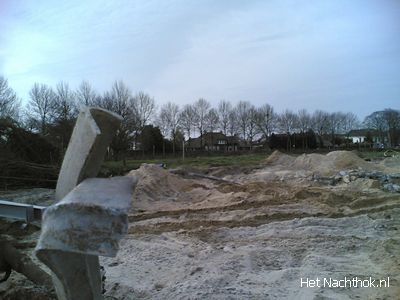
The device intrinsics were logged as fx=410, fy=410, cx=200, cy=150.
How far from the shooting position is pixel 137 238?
9.88 meters

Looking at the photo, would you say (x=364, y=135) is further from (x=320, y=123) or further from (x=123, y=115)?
(x=123, y=115)

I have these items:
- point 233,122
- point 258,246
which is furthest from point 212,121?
point 258,246

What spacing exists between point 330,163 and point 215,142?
45.4m

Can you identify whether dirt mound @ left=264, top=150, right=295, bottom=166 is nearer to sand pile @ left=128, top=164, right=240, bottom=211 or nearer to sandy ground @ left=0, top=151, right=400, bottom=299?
sand pile @ left=128, top=164, right=240, bottom=211

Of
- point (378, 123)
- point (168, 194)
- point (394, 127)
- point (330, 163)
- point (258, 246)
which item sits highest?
point (378, 123)

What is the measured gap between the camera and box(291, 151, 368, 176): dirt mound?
96.7ft

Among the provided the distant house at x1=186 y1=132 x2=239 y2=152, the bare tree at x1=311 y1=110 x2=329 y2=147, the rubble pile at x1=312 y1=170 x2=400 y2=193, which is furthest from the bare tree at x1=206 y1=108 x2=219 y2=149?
the rubble pile at x1=312 y1=170 x2=400 y2=193

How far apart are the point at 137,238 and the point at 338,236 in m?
4.72

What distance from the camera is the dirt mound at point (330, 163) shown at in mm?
29484

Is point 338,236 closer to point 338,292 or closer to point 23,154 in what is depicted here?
point 338,292

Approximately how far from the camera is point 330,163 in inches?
1257

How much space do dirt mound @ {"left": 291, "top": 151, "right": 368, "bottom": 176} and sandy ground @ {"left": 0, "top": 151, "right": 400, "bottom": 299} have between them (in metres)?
12.7

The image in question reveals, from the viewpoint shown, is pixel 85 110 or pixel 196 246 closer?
pixel 85 110

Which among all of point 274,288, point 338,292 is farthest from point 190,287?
point 338,292
